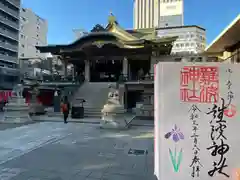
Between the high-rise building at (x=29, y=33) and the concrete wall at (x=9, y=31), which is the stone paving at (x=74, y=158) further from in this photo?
the high-rise building at (x=29, y=33)

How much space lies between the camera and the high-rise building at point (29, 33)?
57844 millimetres

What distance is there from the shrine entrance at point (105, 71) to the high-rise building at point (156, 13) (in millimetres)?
49063

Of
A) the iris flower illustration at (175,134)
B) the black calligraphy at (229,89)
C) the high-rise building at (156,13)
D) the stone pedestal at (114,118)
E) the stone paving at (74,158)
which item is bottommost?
the stone paving at (74,158)

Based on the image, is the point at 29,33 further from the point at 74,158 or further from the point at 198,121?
the point at 198,121

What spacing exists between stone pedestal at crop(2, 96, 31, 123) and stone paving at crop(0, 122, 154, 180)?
17.9 feet

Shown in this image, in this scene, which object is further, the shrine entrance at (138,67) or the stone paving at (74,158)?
the shrine entrance at (138,67)

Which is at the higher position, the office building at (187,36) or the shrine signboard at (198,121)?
the office building at (187,36)

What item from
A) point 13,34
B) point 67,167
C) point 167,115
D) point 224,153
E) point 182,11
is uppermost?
point 182,11

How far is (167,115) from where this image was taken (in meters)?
2.32

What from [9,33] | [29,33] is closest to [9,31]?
[9,33]

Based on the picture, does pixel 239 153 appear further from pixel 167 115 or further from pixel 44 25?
pixel 44 25

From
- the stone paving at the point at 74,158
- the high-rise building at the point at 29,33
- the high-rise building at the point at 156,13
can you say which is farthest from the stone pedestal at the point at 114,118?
the high-rise building at the point at 156,13

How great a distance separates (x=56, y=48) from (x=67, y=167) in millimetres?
22998

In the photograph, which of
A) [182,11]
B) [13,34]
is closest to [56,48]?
[13,34]
